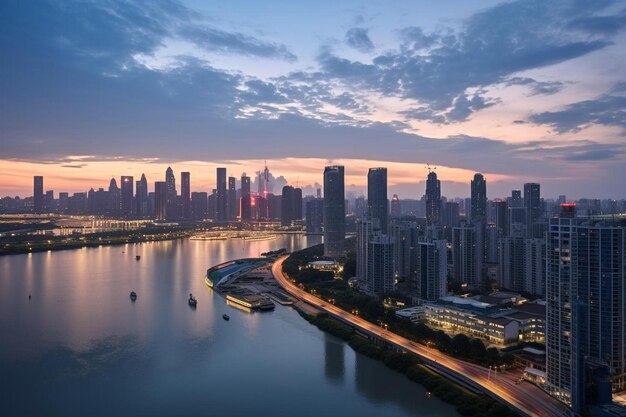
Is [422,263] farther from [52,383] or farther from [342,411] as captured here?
[52,383]

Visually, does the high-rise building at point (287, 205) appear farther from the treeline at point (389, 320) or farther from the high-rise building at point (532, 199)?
the treeline at point (389, 320)

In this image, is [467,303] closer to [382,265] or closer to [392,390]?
[382,265]

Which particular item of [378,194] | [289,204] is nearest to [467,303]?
[378,194]

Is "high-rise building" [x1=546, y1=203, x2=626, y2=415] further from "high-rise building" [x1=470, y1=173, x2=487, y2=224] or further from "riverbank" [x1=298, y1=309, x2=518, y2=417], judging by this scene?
"high-rise building" [x1=470, y1=173, x2=487, y2=224]

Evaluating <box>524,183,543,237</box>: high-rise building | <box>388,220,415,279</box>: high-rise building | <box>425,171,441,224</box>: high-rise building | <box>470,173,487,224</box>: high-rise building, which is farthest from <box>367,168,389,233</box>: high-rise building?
<box>388,220,415,279</box>: high-rise building

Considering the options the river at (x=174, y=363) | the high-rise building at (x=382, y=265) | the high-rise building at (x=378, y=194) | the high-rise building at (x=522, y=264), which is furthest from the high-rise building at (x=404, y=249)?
the high-rise building at (x=378, y=194)

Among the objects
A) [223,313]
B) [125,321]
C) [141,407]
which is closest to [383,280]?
[223,313]
